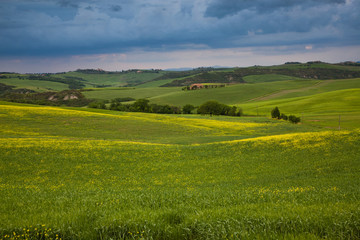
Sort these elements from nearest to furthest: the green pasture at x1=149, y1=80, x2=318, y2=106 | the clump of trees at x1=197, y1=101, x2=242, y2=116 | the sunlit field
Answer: the sunlit field → the clump of trees at x1=197, y1=101, x2=242, y2=116 → the green pasture at x1=149, y1=80, x2=318, y2=106

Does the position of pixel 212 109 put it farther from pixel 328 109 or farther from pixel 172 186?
pixel 172 186

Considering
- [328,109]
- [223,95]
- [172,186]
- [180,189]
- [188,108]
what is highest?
[223,95]

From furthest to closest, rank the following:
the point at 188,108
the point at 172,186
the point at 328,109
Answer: the point at 188,108 → the point at 328,109 → the point at 172,186

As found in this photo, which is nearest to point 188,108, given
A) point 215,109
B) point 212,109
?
point 212,109

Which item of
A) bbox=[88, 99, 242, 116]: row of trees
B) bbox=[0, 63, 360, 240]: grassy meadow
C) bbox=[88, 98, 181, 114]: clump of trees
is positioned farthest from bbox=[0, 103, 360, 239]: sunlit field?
bbox=[88, 98, 181, 114]: clump of trees

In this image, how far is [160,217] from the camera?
684cm

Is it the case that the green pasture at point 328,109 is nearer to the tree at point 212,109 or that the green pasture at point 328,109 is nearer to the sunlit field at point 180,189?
the tree at point 212,109

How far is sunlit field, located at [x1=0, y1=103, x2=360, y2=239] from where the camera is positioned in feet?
20.2

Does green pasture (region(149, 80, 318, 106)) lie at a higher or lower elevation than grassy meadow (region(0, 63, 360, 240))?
higher

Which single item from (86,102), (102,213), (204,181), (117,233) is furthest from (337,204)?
(86,102)

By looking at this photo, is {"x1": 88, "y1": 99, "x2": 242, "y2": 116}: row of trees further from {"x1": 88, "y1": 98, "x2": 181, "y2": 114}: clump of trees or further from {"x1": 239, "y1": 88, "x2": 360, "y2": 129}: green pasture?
{"x1": 239, "y1": 88, "x2": 360, "y2": 129}: green pasture

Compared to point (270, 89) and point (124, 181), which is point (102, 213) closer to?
point (124, 181)

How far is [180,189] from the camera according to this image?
1367cm

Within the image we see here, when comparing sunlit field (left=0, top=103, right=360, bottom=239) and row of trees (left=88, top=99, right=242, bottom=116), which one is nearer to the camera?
sunlit field (left=0, top=103, right=360, bottom=239)
